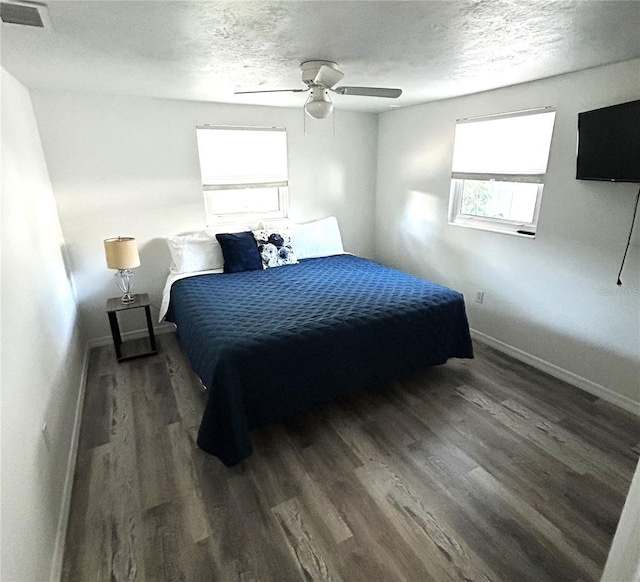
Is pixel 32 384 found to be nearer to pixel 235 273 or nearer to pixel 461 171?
pixel 235 273

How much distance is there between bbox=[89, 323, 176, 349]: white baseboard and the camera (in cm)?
338

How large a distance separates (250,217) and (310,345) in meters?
2.18

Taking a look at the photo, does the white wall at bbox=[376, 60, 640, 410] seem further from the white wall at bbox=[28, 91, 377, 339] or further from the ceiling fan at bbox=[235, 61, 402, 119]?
the white wall at bbox=[28, 91, 377, 339]

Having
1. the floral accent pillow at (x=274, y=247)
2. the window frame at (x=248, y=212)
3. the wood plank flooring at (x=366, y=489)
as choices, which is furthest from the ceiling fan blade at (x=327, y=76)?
the wood plank flooring at (x=366, y=489)

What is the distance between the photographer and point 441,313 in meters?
2.65

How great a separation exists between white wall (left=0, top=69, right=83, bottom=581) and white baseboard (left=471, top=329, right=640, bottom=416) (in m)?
3.24

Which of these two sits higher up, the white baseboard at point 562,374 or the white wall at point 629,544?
the white wall at point 629,544

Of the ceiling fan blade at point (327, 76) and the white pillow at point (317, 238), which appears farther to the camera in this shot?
the white pillow at point (317, 238)

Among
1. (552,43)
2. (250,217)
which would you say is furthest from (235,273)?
→ (552,43)

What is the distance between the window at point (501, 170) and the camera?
2.79 metres

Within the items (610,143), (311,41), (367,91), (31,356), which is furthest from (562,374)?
(31,356)

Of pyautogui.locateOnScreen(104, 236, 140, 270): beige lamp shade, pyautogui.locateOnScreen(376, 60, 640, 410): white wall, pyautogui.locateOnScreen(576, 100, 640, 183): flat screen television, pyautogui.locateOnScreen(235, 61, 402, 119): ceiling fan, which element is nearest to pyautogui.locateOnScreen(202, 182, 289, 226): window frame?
pyautogui.locateOnScreen(104, 236, 140, 270): beige lamp shade

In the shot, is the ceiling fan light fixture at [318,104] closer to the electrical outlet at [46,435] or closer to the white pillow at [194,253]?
the white pillow at [194,253]

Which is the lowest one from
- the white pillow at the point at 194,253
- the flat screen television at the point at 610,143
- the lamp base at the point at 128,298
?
the lamp base at the point at 128,298
